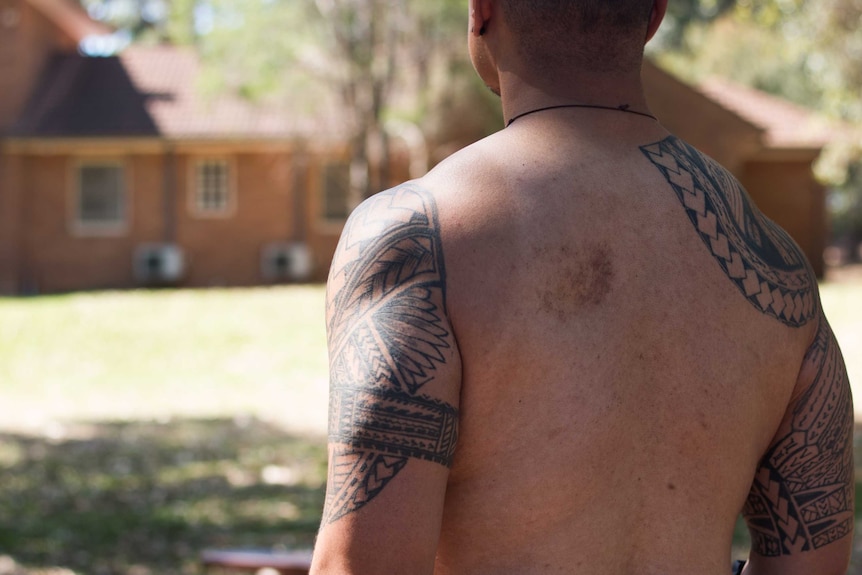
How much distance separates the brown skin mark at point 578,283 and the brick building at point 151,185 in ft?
75.1

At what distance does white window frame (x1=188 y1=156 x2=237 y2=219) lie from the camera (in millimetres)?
25656

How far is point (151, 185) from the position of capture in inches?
1007

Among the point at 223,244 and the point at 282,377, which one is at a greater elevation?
the point at 223,244

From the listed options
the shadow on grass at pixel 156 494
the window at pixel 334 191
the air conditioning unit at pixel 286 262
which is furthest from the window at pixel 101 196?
the shadow on grass at pixel 156 494

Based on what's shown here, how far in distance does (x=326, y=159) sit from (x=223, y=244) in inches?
136

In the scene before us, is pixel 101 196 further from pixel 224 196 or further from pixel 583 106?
pixel 583 106

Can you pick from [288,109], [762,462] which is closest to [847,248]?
[288,109]

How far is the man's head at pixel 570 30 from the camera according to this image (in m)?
1.90

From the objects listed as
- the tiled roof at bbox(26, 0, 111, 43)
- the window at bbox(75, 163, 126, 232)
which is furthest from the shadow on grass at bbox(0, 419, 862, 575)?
the tiled roof at bbox(26, 0, 111, 43)

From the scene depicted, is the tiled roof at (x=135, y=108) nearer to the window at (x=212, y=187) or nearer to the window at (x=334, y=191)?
the window at (x=212, y=187)

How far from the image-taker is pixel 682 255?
6.30ft

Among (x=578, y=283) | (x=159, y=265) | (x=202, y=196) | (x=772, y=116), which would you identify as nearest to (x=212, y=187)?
(x=202, y=196)

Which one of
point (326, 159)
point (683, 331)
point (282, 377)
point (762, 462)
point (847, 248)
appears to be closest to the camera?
point (683, 331)

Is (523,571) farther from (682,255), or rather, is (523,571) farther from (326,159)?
(326,159)
